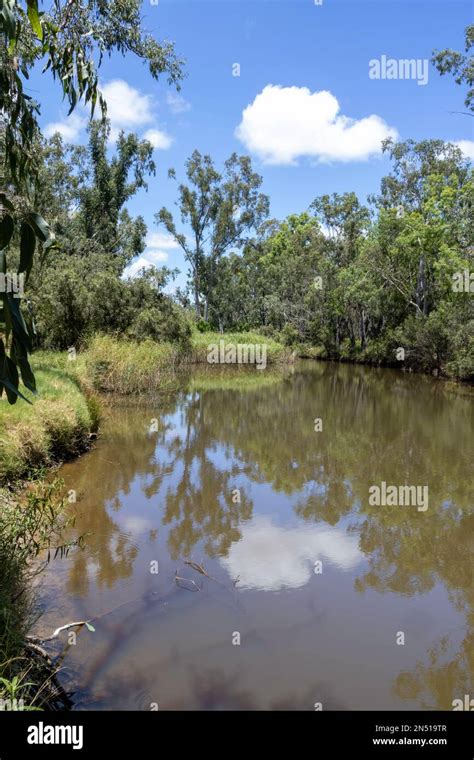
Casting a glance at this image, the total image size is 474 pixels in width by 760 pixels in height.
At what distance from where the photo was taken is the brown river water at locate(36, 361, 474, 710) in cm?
383

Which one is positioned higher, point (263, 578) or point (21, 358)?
point (21, 358)

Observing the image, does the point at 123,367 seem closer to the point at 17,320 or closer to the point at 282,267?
the point at 17,320

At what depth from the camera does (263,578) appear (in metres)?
5.46

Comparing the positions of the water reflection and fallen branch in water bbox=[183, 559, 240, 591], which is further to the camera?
the water reflection

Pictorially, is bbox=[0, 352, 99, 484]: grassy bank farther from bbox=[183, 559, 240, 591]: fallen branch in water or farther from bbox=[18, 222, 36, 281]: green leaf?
bbox=[18, 222, 36, 281]: green leaf

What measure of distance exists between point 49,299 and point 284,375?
44.1ft

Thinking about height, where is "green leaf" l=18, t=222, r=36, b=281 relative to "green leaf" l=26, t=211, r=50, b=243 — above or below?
below

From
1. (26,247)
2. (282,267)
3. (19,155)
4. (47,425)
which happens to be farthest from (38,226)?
(282,267)

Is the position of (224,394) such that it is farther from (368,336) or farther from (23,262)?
(368,336)

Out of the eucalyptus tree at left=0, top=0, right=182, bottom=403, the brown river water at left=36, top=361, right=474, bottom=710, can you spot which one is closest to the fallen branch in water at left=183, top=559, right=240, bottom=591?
the brown river water at left=36, top=361, right=474, bottom=710

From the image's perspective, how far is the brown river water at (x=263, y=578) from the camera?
3.83 m

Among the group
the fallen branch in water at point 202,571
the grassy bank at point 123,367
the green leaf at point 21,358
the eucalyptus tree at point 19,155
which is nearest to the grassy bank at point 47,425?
the fallen branch in water at point 202,571

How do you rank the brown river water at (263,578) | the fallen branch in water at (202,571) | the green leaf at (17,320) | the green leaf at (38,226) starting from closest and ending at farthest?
the green leaf at (17,320) < the green leaf at (38,226) < the brown river water at (263,578) < the fallen branch in water at (202,571)

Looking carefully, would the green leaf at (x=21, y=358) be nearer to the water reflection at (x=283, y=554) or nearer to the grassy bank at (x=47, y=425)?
the water reflection at (x=283, y=554)
